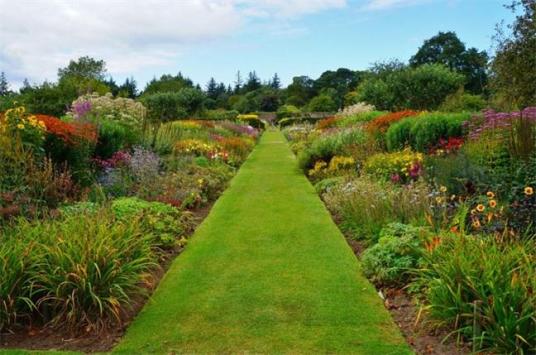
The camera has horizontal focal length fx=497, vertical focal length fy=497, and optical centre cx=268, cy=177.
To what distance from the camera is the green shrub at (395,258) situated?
16.9ft

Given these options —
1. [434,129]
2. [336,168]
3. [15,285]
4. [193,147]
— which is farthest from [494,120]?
[193,147]

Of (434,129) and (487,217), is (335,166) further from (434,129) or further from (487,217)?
(487,217)

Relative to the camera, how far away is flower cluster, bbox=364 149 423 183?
9289 millimetres

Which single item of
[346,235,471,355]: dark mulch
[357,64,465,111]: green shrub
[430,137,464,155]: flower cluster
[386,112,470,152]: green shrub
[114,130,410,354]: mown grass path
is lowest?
[346,235,471,355]: dark mulch

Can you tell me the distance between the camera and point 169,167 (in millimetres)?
11852

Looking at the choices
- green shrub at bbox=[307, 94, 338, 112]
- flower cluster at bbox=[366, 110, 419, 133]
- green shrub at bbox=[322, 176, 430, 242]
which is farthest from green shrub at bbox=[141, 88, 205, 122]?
green shrub at bbox=[307, 94, 338, 112]

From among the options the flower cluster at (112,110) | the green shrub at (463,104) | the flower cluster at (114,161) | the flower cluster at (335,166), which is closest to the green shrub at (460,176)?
the flower cluster at (335,166)

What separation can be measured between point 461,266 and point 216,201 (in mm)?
6708

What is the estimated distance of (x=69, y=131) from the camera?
8.45 m

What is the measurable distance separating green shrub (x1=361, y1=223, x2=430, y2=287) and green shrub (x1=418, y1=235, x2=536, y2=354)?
61 centimetres

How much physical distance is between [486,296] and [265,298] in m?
2.02

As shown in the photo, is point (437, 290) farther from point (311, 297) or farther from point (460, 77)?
point (460, 77)

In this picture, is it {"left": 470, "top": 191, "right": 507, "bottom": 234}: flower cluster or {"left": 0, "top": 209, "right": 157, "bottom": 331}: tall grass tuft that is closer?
{"left": 0, "top": 209, "right": 157, "bottom": 331}: tall grass tuft

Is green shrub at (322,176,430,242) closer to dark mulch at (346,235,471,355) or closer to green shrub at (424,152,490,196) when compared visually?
green shrub at (424,152,490,196)
